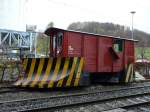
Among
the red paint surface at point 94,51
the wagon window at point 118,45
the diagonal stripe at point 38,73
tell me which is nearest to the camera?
the diagonal stripe at point 38,73

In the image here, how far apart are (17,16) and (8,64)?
24973 mm

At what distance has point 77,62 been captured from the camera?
35.4ft

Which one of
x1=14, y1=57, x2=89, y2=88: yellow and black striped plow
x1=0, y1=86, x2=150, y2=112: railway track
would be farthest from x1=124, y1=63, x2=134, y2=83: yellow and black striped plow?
x1=0, y1=86, x2=150, y2=112: railway track

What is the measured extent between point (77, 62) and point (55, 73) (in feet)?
3.09

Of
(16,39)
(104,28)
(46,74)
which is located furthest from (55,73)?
(104,28)

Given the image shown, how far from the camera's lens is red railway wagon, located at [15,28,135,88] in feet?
35.3

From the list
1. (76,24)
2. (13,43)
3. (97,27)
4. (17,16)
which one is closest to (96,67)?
(13,43)

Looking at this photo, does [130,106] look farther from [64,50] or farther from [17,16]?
[17,16]

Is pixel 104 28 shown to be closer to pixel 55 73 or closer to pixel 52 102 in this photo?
pixel 55 73

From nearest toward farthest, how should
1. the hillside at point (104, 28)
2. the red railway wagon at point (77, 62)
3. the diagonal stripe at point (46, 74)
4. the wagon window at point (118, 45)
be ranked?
the diagonal stripe at point (46, 74) → the red railway wagon at point (77, 62) → the wagon window at point (118, 45) → the hillside at point (104, 28)

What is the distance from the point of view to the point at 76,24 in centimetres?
6556

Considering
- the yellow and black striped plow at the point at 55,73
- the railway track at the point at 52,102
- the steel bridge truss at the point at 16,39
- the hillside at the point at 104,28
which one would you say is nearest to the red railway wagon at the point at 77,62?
the yellow and black striped plow at the point at 55,73

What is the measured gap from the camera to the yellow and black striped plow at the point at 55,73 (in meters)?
10.5

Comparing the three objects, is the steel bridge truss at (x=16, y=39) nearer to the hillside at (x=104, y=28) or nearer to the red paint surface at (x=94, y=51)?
the red paint surface at (x=94, y=51)
